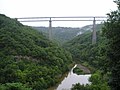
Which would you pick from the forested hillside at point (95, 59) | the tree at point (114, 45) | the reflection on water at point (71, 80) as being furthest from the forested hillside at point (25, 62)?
the tree at point (114, 45)

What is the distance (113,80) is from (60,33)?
112m

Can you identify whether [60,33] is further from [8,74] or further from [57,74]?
[8,74]

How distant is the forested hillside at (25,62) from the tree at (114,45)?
1082 centimetres

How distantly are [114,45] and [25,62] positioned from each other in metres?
21.0

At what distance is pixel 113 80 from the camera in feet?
54.3

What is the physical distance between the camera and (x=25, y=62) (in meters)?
36.2

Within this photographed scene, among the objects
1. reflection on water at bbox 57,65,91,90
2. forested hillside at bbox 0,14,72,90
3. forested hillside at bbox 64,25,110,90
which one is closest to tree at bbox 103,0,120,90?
forested hillside at bbox 64,25,110,90

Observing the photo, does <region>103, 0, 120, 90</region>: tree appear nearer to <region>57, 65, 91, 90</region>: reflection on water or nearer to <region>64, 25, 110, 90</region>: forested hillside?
<region>64, 25, 110, 90</region>: forested hillside

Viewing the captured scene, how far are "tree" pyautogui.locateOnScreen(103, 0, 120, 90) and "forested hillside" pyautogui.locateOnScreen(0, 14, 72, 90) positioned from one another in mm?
10822

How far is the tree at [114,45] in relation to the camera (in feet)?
54.0

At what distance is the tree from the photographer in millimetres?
16453

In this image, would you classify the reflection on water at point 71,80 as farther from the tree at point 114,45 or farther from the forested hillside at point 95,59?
the tree at point 114,45

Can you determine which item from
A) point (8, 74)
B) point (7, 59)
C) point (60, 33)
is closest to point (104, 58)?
point (8, 74)

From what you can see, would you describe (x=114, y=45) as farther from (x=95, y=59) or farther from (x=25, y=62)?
(x=95, y=59)
